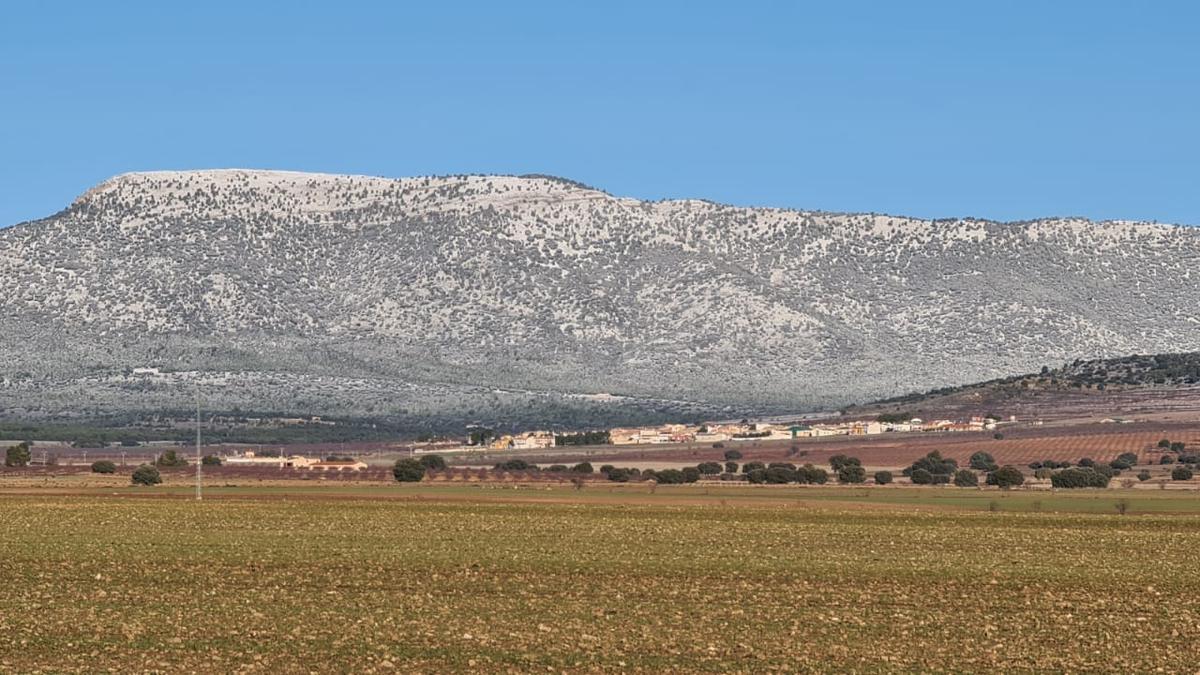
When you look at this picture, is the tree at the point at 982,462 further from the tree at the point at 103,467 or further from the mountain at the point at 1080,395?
the tree at the point at 103,467

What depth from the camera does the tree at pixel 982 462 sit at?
105 metres

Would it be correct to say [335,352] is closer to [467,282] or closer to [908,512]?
[467,282]

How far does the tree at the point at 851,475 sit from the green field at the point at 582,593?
126ft

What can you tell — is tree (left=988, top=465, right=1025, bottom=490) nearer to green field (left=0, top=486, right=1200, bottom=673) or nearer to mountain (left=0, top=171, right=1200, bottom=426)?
green field (left=0, top=486, right=1200, bottom=673)

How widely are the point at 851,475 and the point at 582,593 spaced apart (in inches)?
Answer: 2484

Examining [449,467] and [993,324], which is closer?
[449,467]

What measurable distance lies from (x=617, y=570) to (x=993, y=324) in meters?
164

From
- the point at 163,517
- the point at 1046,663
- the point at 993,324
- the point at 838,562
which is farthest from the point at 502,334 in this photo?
the point at 1046,663

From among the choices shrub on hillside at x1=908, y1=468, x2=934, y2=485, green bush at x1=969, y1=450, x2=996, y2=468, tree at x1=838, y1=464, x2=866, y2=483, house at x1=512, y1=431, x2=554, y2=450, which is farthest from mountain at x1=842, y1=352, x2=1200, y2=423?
tree at x1=838, y1=464, x2=866, y2=483

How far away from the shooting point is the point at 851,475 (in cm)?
9381

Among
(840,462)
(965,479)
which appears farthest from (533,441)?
(965,479)

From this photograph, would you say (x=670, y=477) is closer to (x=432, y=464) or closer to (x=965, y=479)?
(x=432, y=464)

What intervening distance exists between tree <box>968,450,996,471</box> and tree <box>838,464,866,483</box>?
33.0 ft

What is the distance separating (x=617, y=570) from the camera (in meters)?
35.8
